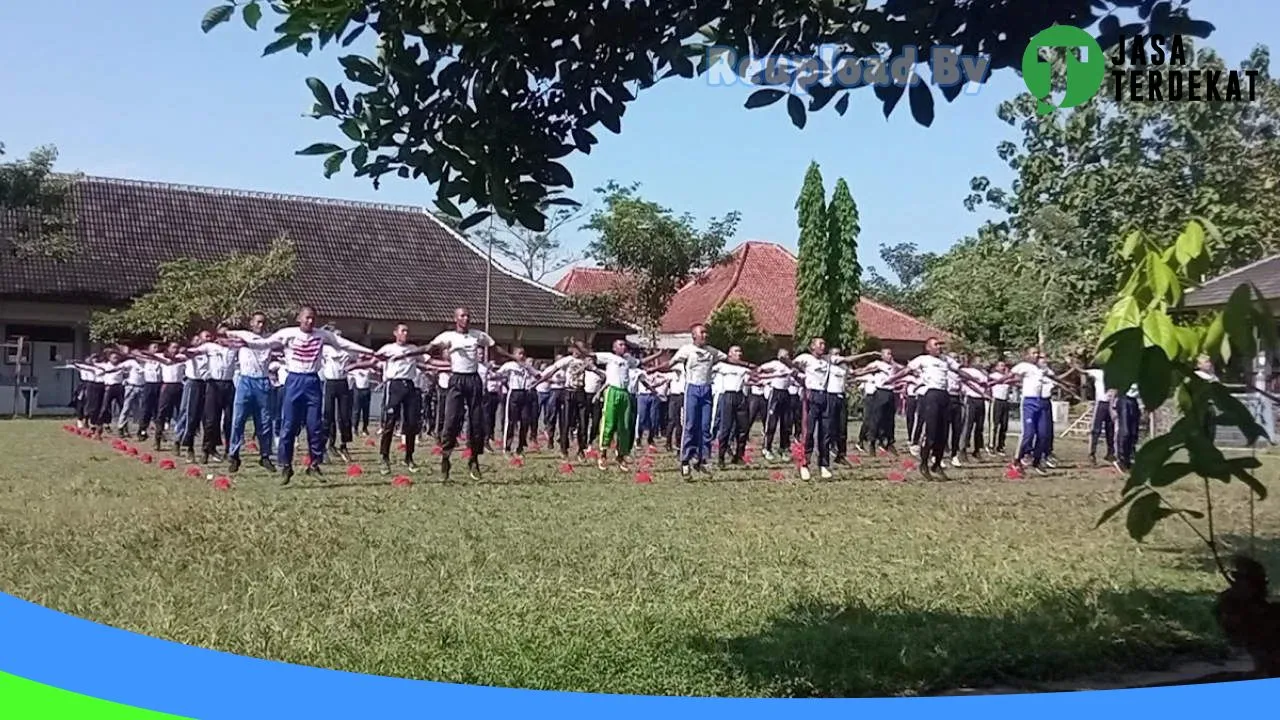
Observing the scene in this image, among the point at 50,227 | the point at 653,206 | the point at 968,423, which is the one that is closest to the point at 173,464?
the point at 50,227

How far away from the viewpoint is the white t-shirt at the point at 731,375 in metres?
4.50

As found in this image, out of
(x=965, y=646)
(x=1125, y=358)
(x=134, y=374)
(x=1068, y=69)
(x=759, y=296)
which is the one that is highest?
(x=1068, y=69)

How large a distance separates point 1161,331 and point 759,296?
1128mm

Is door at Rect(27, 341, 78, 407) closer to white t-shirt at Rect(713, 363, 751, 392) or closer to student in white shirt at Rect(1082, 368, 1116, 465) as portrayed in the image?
white t-shirt at Rect(713, 363, 751, 392)

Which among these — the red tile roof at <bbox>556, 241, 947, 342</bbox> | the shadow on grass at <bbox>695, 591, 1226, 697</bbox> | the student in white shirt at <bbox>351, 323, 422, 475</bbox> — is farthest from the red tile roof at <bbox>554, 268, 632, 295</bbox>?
the shadow on grass at <bbox>695, 591, 1226, 697</bbox>

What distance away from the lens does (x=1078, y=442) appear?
3.95m

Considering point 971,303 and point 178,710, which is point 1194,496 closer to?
point 971,303

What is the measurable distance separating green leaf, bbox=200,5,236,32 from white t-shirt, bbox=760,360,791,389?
7.09ft

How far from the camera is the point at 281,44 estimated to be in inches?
109

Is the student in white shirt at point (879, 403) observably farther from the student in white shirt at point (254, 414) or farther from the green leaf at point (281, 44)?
the student in white shirt at point (254, 414)

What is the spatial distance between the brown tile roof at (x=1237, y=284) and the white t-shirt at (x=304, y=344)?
2.80 meters

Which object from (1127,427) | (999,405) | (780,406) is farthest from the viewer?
(780,406)

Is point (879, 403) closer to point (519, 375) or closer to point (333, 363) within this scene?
point (333, 363)

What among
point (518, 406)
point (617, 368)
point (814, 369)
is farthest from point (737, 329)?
point (518, 406)
